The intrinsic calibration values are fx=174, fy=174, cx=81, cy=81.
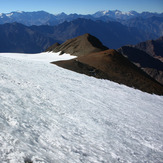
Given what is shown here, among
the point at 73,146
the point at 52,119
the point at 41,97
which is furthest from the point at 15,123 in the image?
the point at 41,97

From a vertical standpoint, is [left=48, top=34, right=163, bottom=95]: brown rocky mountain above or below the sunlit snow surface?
above

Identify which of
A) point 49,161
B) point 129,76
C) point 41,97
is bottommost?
point 49,161

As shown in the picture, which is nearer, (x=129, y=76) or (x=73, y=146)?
(x=73, y=146)

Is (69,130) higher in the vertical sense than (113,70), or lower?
lower

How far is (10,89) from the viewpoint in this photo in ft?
42.3

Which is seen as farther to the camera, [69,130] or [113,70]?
[113,70]

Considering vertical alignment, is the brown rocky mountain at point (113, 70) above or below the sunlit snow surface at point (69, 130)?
above

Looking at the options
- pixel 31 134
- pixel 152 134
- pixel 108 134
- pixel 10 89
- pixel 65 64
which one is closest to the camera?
pixel 31 134

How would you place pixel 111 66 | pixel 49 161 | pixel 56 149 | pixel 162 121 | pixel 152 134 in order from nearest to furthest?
pixel 49 161 → pixel 56 149 → pixel 152 134 → pixel 162 121 → pixel 111 66

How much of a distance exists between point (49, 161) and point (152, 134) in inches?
315

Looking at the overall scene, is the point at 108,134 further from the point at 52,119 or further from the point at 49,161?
the point at 49,161

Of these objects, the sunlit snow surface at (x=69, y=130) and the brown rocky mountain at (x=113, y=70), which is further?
the brown rocky mountain at (x=113, y=70)

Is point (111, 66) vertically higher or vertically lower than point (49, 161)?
higher

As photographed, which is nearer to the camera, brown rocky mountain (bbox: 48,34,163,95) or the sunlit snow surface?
the sunlit snow surface
